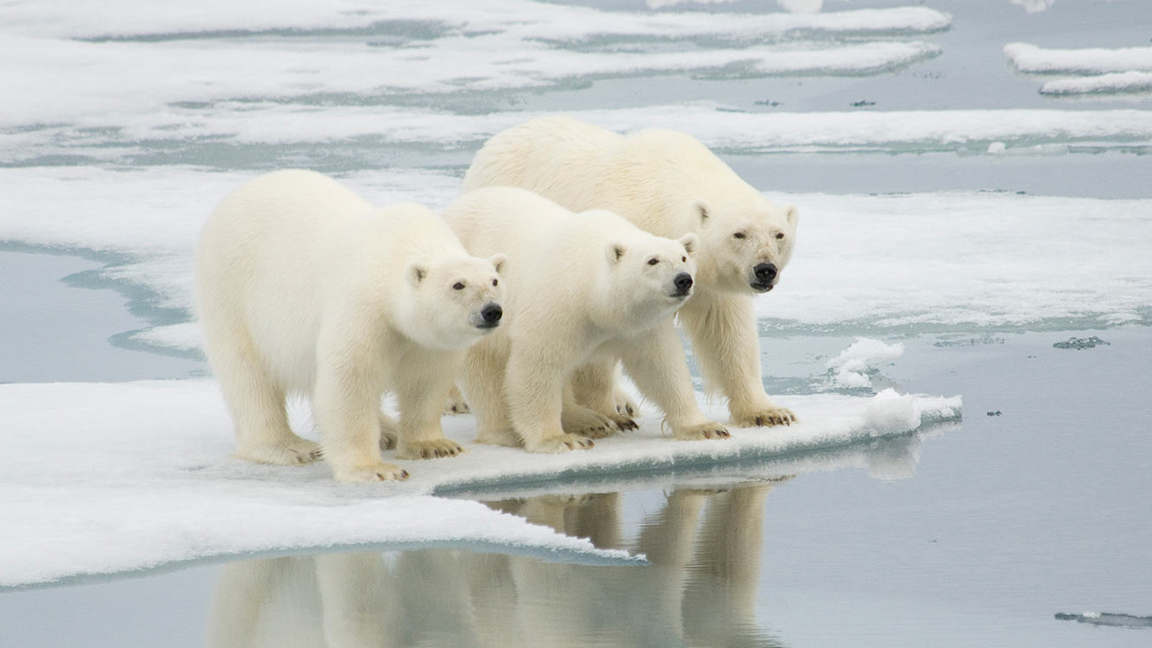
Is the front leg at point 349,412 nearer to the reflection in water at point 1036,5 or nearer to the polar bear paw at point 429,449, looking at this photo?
the polar bear paw at point 429,449

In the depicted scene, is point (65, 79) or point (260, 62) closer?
Result: point (65, 79)

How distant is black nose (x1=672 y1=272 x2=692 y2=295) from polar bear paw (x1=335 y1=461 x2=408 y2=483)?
116 cm

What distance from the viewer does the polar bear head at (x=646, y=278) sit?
5.34m

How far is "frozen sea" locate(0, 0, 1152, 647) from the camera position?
4031mm

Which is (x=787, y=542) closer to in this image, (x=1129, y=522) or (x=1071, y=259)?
(x=1129, y=522)

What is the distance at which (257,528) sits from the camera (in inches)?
180

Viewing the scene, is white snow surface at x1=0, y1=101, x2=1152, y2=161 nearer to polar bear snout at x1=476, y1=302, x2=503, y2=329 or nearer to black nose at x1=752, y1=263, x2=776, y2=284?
black nose at x1=752, y1=263, x2=776, y2=284

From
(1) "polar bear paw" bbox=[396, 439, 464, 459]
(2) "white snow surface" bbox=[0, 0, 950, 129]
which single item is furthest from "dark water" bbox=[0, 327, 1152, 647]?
(2) "white snow surface" bbox=[0, 0, 950, 129]

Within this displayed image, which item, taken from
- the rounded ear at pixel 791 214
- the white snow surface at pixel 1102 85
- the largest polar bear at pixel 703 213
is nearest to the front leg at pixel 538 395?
the largest polar bear at pixel 703 213

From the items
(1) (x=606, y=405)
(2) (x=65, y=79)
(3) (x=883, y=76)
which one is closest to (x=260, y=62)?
(2) (x=65, y=79)

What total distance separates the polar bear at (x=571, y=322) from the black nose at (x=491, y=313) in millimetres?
563

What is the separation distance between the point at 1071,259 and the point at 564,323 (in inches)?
191

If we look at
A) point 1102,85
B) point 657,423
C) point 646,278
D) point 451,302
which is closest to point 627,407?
point 657,423

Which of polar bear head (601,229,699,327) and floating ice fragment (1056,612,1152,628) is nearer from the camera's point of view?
floating ice fragment (1056,612,1152,628)
